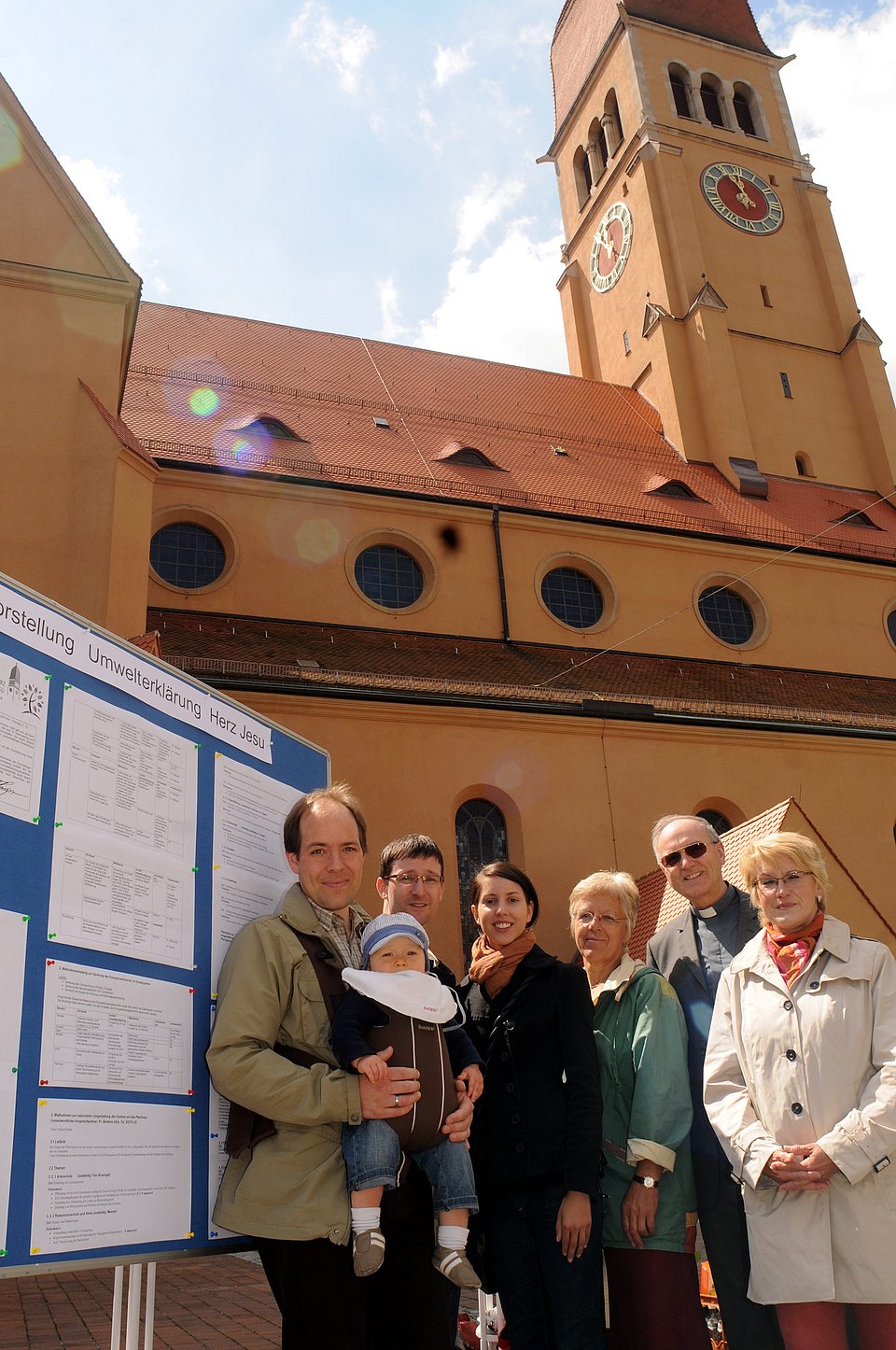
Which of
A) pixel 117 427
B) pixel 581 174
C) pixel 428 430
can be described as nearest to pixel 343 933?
pixel 117 427

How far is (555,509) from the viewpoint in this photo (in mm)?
18047

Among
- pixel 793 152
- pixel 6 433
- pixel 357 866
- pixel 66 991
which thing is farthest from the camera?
pixel 793 152

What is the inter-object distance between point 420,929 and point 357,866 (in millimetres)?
291

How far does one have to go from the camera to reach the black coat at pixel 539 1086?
3527 millimetres

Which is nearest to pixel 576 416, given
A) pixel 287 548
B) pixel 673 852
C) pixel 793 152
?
pixel 287 548

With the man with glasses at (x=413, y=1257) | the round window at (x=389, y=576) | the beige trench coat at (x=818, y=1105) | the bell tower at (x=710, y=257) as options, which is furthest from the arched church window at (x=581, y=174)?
the man with glasses at (x=413, y=1257)

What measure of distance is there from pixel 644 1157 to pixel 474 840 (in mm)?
9696

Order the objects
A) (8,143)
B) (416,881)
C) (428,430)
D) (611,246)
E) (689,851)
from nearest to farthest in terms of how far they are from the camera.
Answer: (416,881) → (689,851) → (8,143) → (428,430) → (611,246)

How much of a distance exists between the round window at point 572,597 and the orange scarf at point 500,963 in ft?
43.7

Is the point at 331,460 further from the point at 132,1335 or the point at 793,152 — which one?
the point at 793,152

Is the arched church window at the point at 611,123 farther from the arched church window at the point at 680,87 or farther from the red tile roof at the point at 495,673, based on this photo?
the red tile roof at the point at 495,673

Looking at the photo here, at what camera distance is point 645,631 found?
682 inches

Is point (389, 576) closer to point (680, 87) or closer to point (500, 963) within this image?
point (500, 963)

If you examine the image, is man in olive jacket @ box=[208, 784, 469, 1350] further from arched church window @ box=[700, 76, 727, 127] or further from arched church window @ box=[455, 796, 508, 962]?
arched church window @ box=[700, 76, 727, 127]
